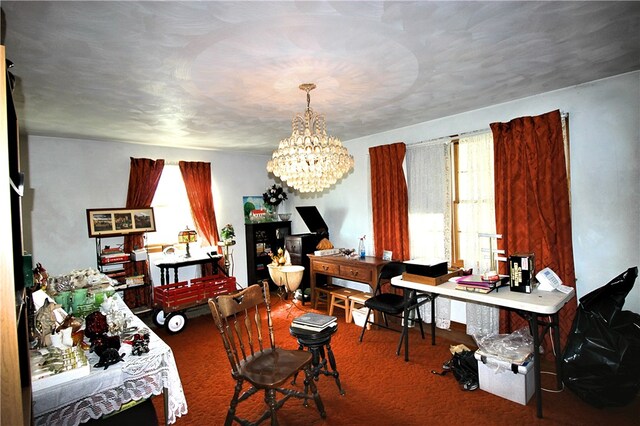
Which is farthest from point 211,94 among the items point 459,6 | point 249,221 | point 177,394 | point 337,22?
point 249,221

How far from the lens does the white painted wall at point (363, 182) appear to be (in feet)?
8.97

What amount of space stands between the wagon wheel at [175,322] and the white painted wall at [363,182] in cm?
140

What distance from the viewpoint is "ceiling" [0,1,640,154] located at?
1.66 meters

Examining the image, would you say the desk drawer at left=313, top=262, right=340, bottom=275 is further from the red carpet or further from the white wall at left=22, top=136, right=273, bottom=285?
the white wall at left=22, top=136, right=273, bottom=285

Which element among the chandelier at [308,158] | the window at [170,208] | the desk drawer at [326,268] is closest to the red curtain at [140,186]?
the window at [170,208]

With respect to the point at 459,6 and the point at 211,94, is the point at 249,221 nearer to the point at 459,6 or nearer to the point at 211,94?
the point at 211,94

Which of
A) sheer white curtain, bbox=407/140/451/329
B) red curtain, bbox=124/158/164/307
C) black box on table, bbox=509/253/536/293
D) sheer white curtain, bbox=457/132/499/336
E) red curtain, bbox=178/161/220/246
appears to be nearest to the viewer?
black box on table, bbox=509/253/536/293

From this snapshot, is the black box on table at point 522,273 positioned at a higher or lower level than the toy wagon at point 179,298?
higher

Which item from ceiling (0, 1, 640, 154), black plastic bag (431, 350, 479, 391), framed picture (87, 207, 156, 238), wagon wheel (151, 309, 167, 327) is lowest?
black plastic bag (431, 350, 479, 391)

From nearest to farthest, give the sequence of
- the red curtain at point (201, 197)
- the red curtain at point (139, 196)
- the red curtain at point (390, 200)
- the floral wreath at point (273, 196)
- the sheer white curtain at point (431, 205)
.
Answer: the sheer white curtain at point (431, 205)
the red curtain at point (390, 200)
the red curtain at point (139, 196)
the red curtain at point (201, 197)
the floral wreath at point (273, 196)

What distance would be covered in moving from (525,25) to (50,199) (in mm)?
5122

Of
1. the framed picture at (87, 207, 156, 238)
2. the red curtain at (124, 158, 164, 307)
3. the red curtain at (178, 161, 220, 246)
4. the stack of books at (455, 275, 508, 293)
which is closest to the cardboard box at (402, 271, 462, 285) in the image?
the stack of books at (455, 275, 508, 293)

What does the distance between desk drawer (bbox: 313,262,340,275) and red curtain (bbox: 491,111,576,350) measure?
2.02 meters

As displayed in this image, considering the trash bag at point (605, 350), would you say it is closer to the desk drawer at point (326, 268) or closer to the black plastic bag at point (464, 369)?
the black plastic bag at point (464, 369)
